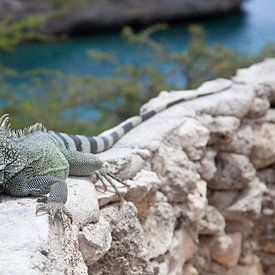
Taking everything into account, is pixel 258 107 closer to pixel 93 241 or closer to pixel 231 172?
pixel 231 172

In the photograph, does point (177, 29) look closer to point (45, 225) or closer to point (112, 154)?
point (112, 154)

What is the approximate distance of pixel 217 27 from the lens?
60.8 feet

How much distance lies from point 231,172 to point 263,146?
343 millimetres

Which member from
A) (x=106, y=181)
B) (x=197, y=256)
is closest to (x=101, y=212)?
(x=106, y=181)

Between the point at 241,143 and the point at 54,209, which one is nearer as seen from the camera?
the point at 54,209

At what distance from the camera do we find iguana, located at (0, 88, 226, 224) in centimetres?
270

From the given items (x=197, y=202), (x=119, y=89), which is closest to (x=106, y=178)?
(x=197, y=202)

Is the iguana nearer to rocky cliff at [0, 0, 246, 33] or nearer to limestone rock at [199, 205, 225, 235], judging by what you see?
limestone rock at [199, 205, 225, 235]

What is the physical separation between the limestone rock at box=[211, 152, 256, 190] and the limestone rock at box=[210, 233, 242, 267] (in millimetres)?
310

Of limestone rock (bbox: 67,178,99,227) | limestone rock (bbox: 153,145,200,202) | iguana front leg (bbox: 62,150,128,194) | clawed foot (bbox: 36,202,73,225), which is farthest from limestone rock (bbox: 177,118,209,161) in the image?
clawed foot (bbox: 36,202,73,225)

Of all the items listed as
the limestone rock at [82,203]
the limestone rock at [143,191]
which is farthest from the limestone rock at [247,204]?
the limestone rock at [82,203]

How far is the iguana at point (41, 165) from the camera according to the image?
270 cm

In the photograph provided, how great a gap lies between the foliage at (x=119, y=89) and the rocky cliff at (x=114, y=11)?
25.1 feet

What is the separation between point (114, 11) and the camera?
1878cm
